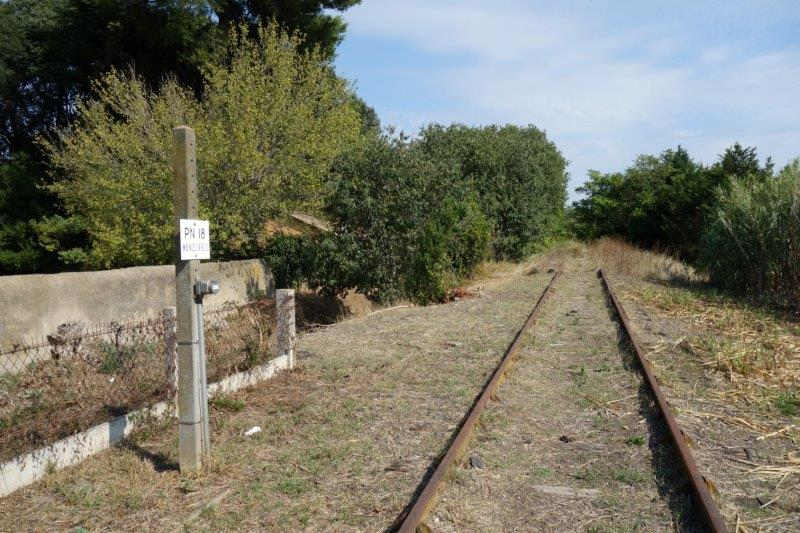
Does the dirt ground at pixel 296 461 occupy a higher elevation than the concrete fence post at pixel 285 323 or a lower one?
lower

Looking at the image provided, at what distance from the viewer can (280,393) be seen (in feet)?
25.7

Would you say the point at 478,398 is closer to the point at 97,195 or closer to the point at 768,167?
the point at 97,195

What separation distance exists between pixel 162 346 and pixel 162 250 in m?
11.5

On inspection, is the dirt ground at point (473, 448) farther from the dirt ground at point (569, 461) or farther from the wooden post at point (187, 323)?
the wooden post at point (187, 323)

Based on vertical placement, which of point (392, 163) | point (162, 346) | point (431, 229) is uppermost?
point (392, 163)

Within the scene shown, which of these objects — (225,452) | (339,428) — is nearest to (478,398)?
(339,428)

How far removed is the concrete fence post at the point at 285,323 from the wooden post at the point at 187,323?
10.4 feet

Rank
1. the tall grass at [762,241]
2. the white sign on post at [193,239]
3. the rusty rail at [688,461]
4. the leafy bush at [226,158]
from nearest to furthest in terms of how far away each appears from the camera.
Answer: the rusty rail at [688,461], the white sign on post at [193,239], the tall grass at [762,241], the leafy bush at [226,158]

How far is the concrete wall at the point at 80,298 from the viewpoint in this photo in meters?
8.58

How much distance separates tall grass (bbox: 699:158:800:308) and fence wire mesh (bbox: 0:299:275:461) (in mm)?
12588

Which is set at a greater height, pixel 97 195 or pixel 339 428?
pixel 97 195

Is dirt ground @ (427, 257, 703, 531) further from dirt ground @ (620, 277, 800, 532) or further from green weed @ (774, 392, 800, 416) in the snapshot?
green weed @ (774, 392, 800, 416)

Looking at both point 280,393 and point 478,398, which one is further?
point 280,393

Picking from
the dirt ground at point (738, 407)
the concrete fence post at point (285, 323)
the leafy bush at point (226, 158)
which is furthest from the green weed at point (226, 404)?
the leafy bush at point (226, 158)
